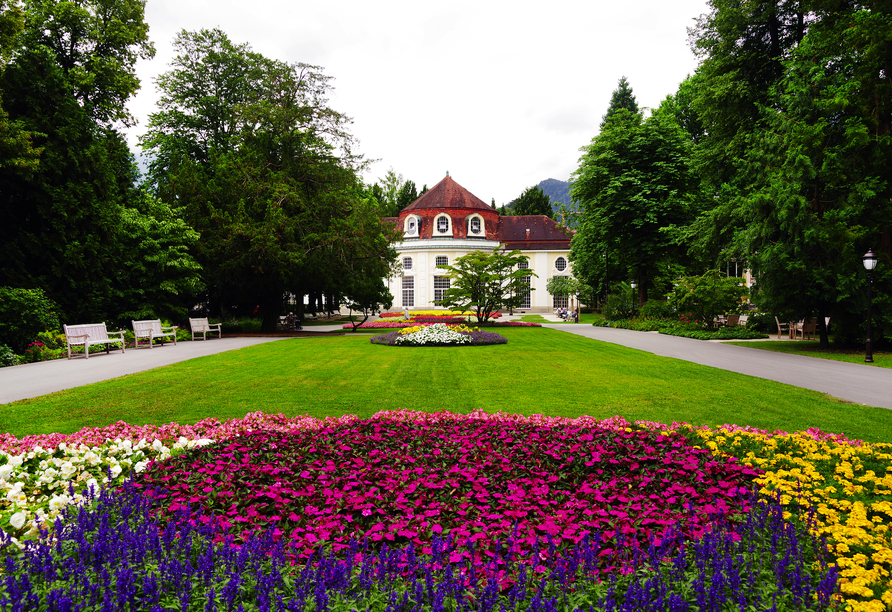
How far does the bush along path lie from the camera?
2.33 meters

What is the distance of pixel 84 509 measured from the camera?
3.09m

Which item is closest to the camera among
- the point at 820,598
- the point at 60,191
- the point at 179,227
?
the point at 820,598

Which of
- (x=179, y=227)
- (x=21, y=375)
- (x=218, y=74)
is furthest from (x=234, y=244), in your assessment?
(x=218, y=74)

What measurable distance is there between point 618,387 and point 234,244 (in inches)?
657

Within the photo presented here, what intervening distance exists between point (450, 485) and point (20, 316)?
44.8ft

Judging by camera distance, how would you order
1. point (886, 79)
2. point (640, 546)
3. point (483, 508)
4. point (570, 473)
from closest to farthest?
point (640, 546)
point (483, 508)
point (570, 473)
point (886, 79)

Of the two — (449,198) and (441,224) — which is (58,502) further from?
(449,198)

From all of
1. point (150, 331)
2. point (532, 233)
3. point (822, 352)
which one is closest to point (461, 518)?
point (822, 352)

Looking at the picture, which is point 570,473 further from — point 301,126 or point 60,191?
point 301,126

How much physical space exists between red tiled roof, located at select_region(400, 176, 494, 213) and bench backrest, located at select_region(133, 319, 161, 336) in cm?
3833

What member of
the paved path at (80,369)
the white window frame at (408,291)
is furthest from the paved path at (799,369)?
the white window frame at (408,291)

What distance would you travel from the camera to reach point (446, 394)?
8.09m

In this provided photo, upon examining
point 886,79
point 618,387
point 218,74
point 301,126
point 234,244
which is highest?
point 218,74

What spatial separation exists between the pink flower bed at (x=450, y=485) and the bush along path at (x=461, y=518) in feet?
0.07
